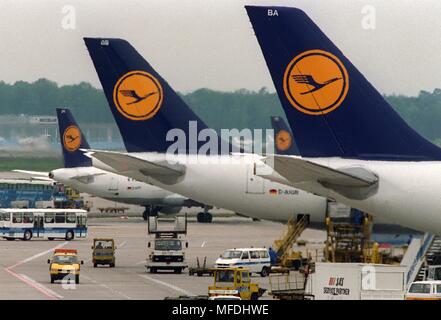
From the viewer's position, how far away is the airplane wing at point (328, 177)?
30016mm

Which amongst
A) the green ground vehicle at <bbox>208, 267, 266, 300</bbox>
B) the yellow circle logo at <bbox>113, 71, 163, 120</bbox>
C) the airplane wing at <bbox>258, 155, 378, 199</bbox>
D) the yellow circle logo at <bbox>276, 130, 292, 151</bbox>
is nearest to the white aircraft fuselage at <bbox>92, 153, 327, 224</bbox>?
the yellow circle logo at <bbox>113, 71, 163, 120</bbox>

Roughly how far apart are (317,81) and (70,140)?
77.3 m

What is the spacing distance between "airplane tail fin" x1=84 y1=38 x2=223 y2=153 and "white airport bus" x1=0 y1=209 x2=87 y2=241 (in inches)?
1400

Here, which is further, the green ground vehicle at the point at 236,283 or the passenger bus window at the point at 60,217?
the passenger bus window at the point at 60,217

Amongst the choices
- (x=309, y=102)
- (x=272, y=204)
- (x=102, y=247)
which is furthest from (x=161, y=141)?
(x=309, y=102)

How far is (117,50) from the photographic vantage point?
55.0m

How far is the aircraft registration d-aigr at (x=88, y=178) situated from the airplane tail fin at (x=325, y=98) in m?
Answer: 73.1

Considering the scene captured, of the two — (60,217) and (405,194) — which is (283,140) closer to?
(60,217)

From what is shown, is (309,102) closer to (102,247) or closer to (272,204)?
(272,204)

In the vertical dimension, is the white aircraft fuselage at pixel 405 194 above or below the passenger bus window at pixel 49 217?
above

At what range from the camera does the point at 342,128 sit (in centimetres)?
3216

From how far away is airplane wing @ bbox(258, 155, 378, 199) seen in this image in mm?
30016

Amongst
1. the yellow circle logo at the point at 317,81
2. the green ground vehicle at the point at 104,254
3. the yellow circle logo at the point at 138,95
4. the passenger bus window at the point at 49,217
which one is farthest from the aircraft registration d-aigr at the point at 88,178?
the yellow circle logo at the point at 317,81

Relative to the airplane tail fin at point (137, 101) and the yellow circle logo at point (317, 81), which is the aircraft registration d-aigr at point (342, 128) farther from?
the airplane tail fin at point (137, 101)
